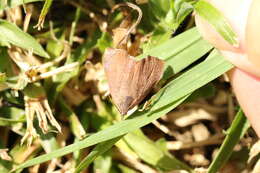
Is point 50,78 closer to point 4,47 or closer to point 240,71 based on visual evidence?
point 4,47

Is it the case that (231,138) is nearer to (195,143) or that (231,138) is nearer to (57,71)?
(195,143)

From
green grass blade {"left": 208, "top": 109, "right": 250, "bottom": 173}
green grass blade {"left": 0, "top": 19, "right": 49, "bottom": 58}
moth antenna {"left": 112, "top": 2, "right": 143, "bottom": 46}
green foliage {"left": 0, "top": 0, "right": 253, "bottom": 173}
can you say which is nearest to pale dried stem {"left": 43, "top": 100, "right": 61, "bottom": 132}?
green foliage {"left": 0, "top": 0, "right": 253, "bottom": 173}

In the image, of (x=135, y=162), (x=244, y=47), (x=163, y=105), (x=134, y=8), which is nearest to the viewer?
(x=244, y=47)

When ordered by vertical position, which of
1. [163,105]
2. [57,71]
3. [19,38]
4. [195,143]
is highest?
[19,38]

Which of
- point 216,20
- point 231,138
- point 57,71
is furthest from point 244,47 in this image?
point 57,71

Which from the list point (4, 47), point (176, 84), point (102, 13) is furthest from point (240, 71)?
point (4, 47)

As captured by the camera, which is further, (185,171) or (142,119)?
(185,171)
